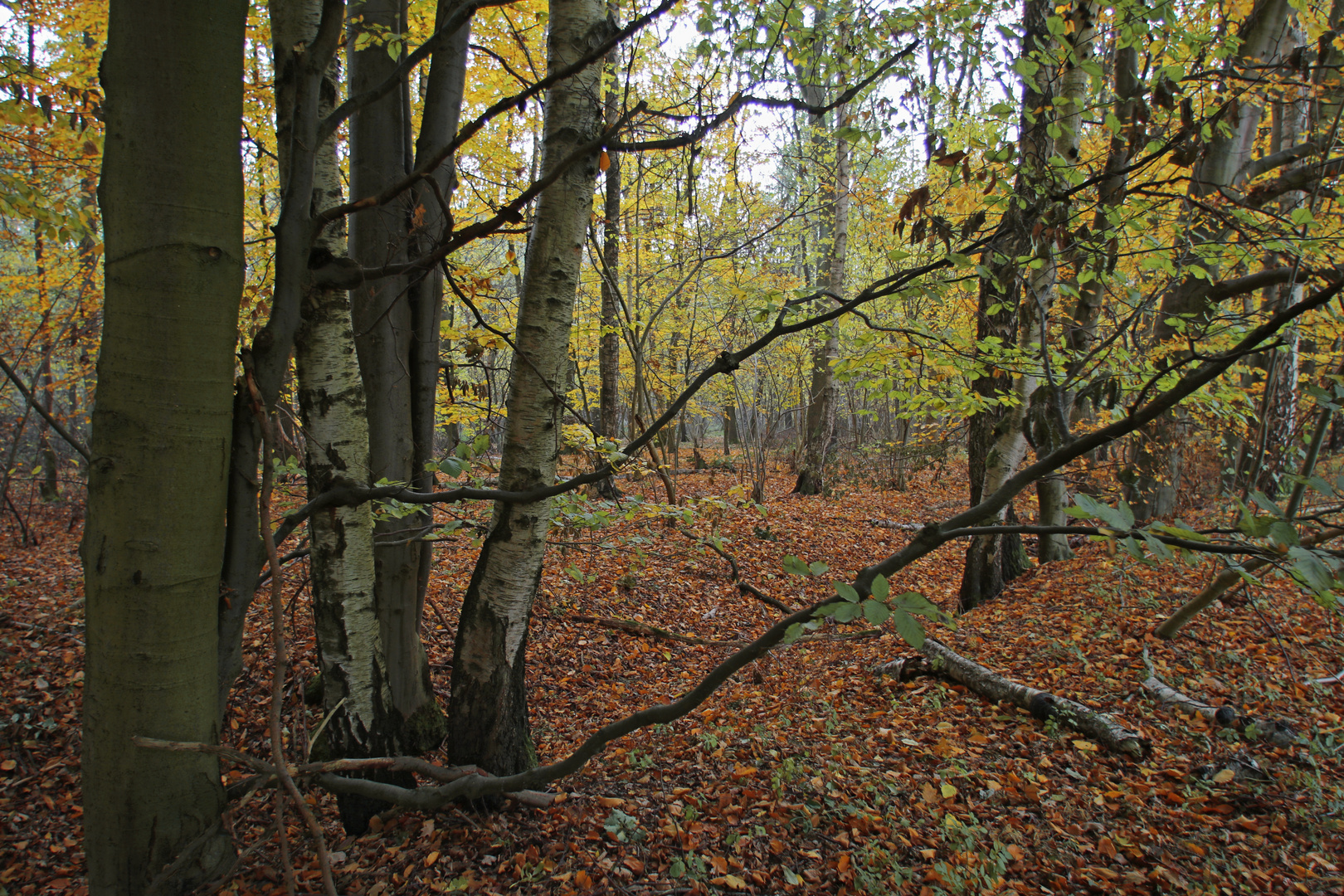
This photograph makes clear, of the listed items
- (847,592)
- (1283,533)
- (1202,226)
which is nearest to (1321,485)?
(1283,533)

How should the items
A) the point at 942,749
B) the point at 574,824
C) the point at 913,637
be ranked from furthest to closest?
the point at 942,749 → the point at 574,824 → the point at 913,637

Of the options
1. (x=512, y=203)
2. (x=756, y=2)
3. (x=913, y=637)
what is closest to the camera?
(x=913, y=637)

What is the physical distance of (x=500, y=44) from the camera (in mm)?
6180

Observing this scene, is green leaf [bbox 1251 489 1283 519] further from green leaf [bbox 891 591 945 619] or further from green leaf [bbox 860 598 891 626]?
green leaf [bbox 860 598 891 626]

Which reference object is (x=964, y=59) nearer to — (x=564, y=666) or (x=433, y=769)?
(x=433, y=769)

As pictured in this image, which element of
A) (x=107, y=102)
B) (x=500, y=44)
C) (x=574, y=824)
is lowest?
(x=574, y=824)

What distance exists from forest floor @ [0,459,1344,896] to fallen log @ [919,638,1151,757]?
4.0 inches

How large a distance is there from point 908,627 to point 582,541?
9.12ft

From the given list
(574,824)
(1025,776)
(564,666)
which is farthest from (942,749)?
(564,666)

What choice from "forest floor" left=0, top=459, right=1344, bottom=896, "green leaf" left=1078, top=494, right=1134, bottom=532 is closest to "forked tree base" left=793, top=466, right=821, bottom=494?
→ "forest floor" left=0, top=459, right=1344, bottom=896

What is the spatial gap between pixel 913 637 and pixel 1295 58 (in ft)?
11.2

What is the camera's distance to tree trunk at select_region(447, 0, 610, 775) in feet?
8.97

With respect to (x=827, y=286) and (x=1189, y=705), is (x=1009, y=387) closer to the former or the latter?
(x=1189, y=705)

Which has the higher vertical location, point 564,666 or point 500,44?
point 500,44
